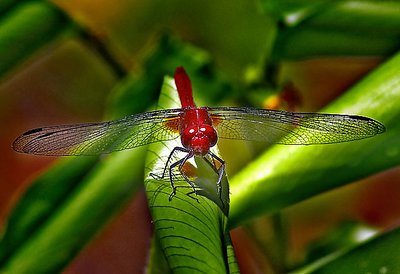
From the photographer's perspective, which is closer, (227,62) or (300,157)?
(300,157)

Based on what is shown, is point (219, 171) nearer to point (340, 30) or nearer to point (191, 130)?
point (191, 130)

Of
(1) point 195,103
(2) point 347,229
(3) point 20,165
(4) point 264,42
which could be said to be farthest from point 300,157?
(3) point 20,165

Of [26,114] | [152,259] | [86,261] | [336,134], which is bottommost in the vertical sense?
[152,259]

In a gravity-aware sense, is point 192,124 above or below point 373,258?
above

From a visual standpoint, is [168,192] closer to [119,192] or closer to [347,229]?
[119,192]

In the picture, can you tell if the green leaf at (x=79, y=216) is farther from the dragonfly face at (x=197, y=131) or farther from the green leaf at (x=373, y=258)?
the green leaf at (x=373, y=258)

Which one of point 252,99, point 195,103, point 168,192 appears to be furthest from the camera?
point 252,99

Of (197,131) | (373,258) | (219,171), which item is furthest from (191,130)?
(373,258)
